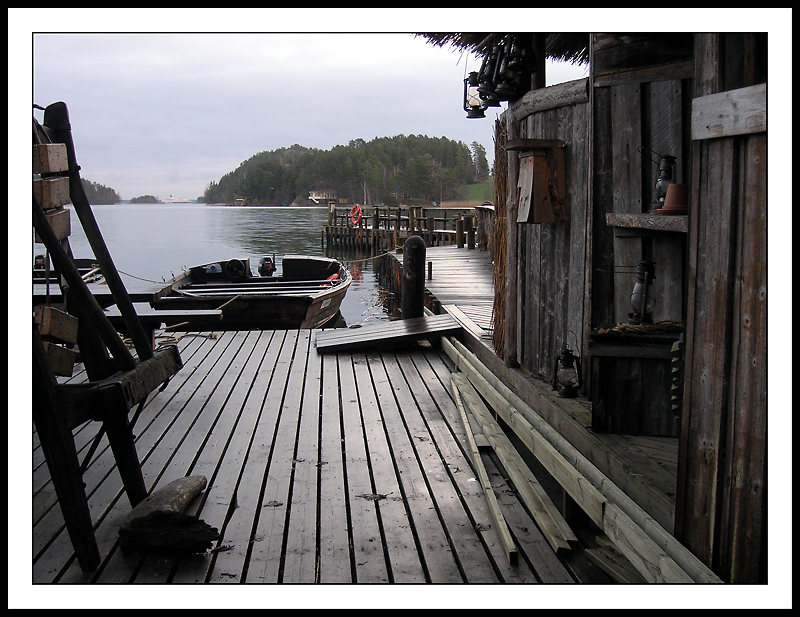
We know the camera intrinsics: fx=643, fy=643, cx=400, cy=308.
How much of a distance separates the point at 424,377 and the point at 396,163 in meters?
85.0

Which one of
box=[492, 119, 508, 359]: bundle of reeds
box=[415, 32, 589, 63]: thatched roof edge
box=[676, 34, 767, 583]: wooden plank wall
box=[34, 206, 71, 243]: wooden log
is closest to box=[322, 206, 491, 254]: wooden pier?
box=[415, 32, 589, 63]: thatched roof edge

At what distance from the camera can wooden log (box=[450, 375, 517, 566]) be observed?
8.51ft

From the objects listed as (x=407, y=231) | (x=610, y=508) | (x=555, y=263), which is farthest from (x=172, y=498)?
(x=407, y=231)

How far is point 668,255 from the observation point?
9.25 ft

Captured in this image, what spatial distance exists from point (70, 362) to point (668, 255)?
2.58 metres

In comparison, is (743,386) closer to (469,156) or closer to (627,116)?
(627,116)

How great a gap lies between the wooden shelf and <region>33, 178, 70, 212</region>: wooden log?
235cm

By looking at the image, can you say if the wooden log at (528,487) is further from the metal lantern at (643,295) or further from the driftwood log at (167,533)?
the driftwood log at (167,533)

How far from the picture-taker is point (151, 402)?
4.77m

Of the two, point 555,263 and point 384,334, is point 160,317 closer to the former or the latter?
point 384,334

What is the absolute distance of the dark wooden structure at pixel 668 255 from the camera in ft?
5.50

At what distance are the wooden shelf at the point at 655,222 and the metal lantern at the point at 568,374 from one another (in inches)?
36.4

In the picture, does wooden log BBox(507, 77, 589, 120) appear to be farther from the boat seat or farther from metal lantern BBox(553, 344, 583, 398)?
the boat seat
